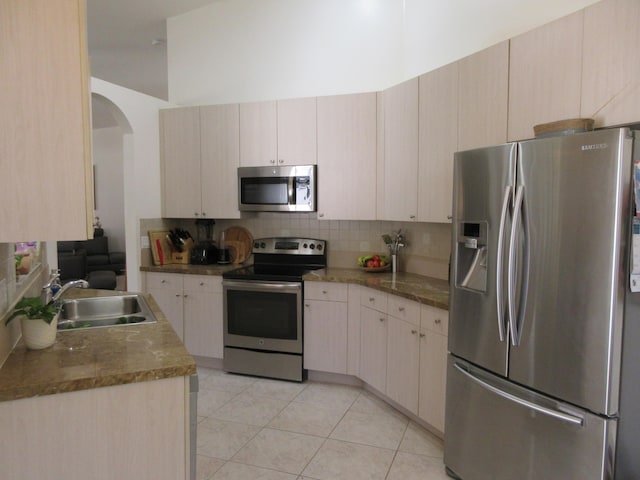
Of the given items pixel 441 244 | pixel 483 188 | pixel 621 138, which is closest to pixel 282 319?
pixel 441 244

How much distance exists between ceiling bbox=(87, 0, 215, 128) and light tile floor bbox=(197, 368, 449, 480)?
353cm

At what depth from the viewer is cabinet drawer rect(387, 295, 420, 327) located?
2750 millimetres

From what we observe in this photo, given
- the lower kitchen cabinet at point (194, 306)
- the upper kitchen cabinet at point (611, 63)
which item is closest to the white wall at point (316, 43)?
the upper kitchen cabinet at point (611, 63)

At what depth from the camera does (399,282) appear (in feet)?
10.3

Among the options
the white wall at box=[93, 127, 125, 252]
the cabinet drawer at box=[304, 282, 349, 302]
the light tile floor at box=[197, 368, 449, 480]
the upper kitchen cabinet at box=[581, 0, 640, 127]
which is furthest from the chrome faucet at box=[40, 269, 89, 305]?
the white wall at box=[93, 127, 125, 252]

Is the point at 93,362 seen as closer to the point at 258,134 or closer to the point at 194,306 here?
the point at 194,306

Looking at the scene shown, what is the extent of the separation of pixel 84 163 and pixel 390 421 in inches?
97.2

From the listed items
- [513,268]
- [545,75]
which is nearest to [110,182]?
[545,75]

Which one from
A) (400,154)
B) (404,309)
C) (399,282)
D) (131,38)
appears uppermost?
(131,38)

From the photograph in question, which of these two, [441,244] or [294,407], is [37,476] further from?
[441,244]

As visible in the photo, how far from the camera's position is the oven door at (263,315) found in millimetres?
3543

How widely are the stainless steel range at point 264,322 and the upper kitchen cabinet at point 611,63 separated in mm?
2304

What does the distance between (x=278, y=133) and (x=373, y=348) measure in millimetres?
1950

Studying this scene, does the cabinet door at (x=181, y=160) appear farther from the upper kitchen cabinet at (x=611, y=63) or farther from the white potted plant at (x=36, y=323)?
the upper kitchen cabinet at (x=611, y=63)
